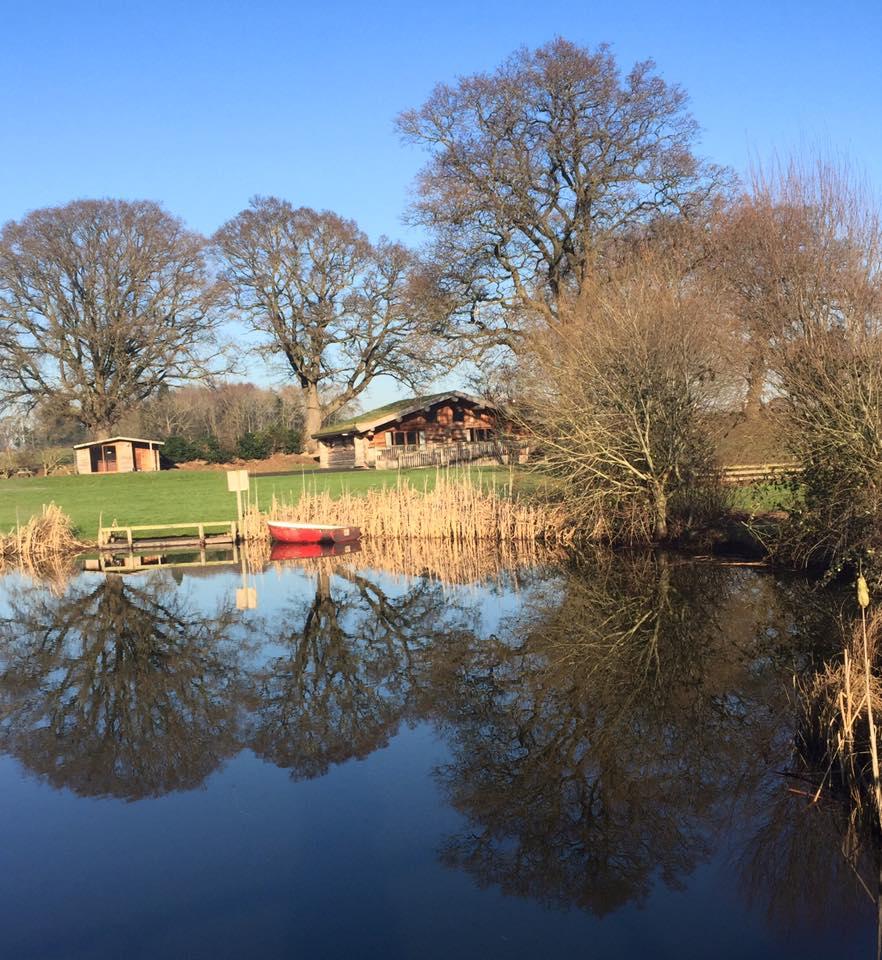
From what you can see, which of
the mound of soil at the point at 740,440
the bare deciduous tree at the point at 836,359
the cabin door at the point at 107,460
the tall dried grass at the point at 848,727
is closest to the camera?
the tall dried grass at the point at 848,727

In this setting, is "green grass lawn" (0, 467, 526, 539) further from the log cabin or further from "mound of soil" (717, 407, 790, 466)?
the log cabin

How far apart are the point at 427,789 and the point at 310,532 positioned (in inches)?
606

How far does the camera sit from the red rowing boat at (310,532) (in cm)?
2244

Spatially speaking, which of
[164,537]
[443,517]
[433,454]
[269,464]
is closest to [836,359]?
[443,517]

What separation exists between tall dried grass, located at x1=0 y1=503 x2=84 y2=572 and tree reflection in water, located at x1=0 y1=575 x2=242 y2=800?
683 centimetres

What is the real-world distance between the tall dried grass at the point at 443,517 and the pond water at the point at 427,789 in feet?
24.8

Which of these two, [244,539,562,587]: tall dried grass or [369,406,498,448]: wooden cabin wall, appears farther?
[369,406,498,448]: wooden cabin wall

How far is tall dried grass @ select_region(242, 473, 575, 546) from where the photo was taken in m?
21.5

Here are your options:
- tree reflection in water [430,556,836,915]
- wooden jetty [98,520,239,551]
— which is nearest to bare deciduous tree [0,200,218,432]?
wooden jetty [98,520,239,551]

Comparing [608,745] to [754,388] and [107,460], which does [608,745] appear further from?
[107,460]

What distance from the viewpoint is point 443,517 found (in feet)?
73.3

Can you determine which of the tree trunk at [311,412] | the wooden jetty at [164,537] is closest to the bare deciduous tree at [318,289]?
the tree trunk at [311,412]

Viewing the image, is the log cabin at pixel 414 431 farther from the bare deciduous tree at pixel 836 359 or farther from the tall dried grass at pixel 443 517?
the bare deciduous tree at pixel 836 359

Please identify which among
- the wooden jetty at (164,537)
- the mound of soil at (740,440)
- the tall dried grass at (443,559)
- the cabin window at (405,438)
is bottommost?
the tall dried grass at (443,559)
